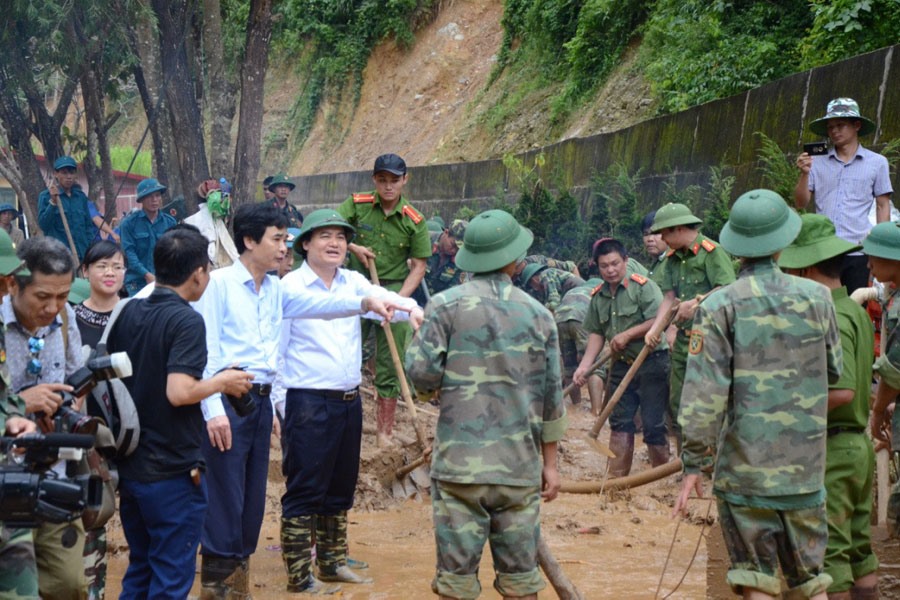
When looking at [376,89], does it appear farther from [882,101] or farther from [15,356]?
[15,356]

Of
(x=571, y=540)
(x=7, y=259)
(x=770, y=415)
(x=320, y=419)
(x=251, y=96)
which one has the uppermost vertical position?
(x=251, y=96)

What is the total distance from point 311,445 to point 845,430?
276 cm

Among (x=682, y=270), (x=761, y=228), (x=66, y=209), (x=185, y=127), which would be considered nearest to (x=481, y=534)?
(x=761, y=228)

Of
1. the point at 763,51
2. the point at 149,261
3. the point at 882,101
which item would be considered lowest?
the point at 149,261

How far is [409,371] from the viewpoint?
465 centimetres

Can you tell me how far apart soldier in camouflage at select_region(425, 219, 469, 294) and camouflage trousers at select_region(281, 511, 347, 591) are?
6.45 meters

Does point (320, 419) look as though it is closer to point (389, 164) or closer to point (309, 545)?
point (309, 545)

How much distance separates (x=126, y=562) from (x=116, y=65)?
11.7m

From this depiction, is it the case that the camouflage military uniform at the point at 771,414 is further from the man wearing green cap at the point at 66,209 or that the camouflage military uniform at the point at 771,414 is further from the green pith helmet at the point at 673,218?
the man wearing green cap at the point at 66,209

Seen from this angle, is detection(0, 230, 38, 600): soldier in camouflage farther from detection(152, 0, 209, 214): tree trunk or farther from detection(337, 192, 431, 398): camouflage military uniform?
detection(152, 0, 209, 214): tree trunk

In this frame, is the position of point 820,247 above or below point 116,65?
below

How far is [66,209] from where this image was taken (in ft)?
41.0

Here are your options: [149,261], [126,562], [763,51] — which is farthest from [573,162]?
[126,562]

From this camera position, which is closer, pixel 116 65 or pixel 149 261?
pixel 149 261
